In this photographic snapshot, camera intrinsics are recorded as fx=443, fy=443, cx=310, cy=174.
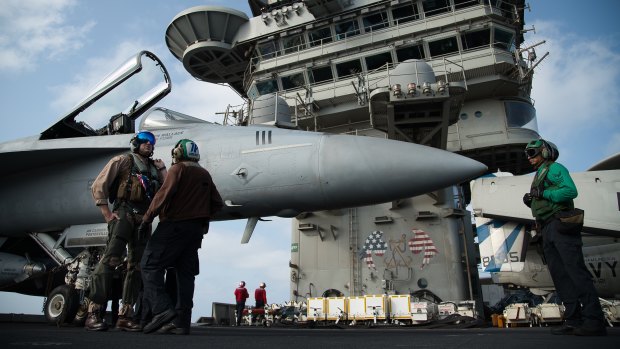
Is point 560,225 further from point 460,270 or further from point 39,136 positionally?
point 460,270

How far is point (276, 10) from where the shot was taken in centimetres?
2008

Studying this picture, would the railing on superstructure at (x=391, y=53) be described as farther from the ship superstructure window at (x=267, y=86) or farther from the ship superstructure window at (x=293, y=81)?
the ship superstructure window at (x=293, y=81)

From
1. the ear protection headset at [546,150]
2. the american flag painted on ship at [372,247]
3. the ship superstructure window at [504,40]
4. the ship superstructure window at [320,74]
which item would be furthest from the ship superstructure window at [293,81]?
the ear protection headset at [546,150]

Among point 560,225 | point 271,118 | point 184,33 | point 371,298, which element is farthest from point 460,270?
point 184,33

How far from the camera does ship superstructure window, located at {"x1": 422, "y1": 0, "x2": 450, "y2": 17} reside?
17141 mm

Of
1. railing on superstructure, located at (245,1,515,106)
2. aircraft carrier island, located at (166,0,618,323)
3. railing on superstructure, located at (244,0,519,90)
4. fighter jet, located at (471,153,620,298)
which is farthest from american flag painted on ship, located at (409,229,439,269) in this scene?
railing on superstructure, located at (244,0,519,90)

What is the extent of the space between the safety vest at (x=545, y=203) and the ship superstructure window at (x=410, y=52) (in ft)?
43.6

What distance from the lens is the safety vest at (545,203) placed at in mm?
4297

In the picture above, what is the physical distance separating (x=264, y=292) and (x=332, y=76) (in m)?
8.93

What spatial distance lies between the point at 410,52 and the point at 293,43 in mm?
5359

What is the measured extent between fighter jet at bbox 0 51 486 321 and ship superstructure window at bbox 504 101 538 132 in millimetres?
11857

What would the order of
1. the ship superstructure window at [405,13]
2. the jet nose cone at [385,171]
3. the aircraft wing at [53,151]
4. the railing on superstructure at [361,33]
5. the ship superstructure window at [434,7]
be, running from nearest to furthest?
1. the jet nose cone at [385,171]
2. the aircraft wing at [53,151]
3. the railing on superstructure at [361,33]
4. the ship superstructure window at [434,7]
5. the ship superstructure window at [405,13]

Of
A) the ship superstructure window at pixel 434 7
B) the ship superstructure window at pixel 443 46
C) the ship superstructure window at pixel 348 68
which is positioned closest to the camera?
the ship superstructure window at pixel 443 46

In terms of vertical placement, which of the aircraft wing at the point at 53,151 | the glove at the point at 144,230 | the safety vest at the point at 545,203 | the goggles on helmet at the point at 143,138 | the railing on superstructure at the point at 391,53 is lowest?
the glove at the point at 144,230
